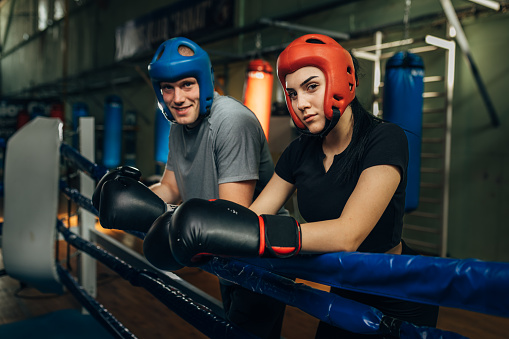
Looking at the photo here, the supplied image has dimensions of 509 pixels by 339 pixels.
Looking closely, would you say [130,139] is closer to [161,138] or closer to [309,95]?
[161,138]

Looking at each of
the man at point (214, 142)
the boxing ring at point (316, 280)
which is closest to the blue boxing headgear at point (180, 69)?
the man at point (214, 142)

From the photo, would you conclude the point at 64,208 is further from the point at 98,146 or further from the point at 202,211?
the point at 202,211

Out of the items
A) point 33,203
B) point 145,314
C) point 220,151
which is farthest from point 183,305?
point 145,314

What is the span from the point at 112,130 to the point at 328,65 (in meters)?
7.50

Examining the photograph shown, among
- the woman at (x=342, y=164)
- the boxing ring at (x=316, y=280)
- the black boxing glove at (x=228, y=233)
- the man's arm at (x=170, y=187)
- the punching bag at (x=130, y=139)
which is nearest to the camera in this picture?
the boxing ring at (x=316, y=280)

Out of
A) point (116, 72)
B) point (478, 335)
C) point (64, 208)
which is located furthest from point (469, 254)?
point (116, 72)

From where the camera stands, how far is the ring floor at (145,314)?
7.61 ft

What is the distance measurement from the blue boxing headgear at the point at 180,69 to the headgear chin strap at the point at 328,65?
387 mm

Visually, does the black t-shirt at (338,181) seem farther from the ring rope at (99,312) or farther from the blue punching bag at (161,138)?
the blue punching bag at (161,138)

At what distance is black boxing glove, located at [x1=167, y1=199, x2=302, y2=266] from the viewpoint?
73 cm

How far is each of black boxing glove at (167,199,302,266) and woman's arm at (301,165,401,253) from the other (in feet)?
0.13

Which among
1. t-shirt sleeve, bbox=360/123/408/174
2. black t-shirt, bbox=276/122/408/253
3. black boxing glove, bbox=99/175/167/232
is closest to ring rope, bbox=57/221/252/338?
black boxing glove, bbox=99/175/167/232

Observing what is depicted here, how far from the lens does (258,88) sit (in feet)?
14.0

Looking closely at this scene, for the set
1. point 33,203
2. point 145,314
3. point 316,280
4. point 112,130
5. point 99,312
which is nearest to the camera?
point 316,280
